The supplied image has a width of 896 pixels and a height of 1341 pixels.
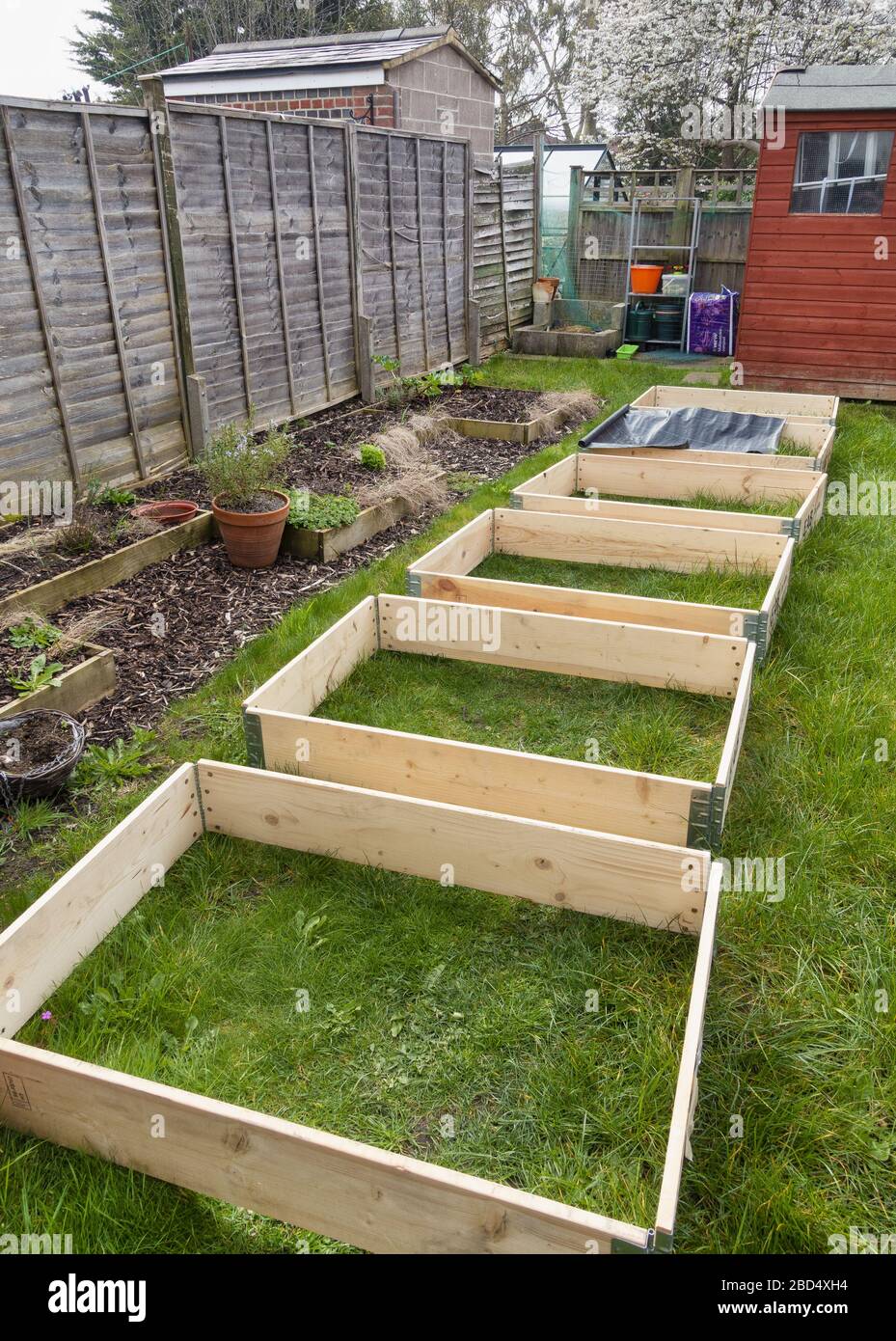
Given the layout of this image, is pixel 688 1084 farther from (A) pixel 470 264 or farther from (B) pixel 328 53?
(B) pixel 328 53

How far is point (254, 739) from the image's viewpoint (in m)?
3.70

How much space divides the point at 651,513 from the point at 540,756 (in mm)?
3176

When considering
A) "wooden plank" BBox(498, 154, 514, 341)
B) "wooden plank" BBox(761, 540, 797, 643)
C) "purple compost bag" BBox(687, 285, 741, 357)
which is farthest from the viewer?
"purple compost bag" BBox(687, 285, 741, 357)

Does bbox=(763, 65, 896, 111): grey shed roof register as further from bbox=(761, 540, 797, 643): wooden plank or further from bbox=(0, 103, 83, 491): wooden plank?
bbox=(0, 103, 83, 491): wooden plank

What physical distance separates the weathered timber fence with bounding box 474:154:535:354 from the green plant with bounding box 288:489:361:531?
22.2ft

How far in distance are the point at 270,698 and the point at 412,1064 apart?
68.4 inches

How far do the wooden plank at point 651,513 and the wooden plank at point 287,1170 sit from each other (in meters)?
4.57

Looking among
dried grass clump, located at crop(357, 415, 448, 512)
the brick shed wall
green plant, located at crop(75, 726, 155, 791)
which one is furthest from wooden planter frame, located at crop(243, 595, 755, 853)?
the brick shed wall

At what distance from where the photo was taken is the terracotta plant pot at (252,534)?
562 centimetres

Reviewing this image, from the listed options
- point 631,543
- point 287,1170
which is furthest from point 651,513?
point 287,1170

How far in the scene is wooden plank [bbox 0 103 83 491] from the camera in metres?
5.23

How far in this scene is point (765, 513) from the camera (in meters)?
6.70
